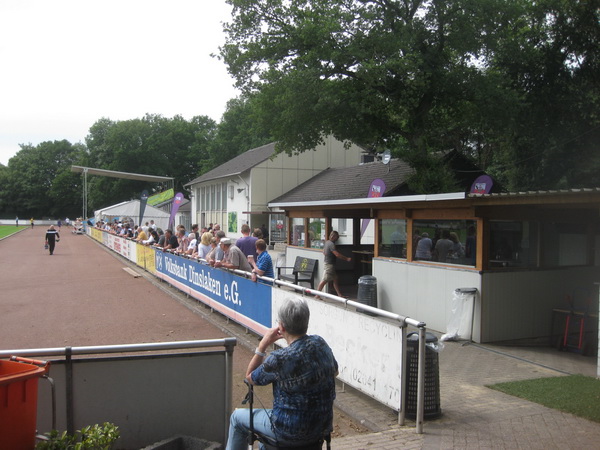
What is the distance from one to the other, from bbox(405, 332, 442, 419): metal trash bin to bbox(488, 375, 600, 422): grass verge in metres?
1.44

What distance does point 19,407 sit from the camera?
11.4ft

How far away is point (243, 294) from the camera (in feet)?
32.2

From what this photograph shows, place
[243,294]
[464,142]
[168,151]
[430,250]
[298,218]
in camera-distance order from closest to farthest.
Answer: [243,294] → [430,250] → [298,218] → [464,142] → [168,151]

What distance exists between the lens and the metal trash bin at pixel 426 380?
5449 millimetres

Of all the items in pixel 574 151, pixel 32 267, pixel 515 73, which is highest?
pixel 515 73

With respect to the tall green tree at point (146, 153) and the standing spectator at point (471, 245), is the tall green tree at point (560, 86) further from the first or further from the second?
the tall green tree at point (146, 153)

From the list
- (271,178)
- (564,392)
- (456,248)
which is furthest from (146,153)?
(564,392)

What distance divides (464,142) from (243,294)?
29842mm

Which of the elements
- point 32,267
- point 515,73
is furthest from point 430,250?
point 32,267

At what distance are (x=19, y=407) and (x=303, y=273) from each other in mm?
12607

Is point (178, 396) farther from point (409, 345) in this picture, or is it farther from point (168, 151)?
point (168, 151)

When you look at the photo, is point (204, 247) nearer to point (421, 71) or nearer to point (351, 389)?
point (351, 389)

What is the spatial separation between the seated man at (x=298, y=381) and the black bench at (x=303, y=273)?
39.4ft

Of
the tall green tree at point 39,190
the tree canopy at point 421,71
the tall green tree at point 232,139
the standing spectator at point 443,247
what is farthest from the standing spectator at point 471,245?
the tall green tree at point 39,190
